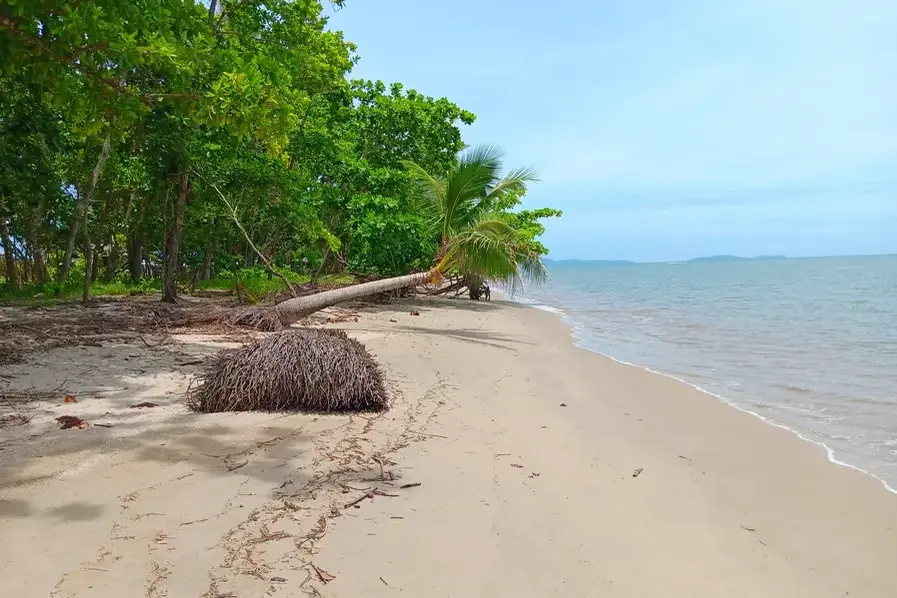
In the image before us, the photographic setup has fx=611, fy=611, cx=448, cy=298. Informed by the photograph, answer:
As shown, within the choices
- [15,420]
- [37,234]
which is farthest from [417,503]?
[37,234]

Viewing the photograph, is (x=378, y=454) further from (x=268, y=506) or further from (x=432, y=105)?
(x=432, y=105)

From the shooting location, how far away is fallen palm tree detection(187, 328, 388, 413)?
4.90m

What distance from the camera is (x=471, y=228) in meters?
14.6

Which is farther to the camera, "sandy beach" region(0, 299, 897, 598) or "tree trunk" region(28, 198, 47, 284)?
"tree trunk" region(28, 198, 47, 284)

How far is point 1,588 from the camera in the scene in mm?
2416

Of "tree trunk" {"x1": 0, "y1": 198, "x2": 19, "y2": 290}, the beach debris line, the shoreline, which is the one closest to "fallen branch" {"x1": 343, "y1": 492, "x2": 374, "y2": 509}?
the beach debris line

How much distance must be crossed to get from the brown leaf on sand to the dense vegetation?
2558 mm

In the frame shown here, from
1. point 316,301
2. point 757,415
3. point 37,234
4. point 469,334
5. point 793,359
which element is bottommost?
point 757,415

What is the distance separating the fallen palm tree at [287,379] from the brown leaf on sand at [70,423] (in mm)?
776

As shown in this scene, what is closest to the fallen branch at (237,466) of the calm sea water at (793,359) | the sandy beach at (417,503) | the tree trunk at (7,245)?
the sandy beach at (417,503)

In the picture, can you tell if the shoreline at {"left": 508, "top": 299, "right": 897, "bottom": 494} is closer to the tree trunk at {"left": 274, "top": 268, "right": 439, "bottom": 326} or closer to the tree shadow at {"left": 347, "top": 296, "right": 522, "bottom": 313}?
the tree trunk at {"left": 274, "top": 268, "right": 439, "bottom": 326}

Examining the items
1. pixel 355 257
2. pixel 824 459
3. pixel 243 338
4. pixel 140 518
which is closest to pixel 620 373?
pixel 824 459

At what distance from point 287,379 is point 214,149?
304 inches

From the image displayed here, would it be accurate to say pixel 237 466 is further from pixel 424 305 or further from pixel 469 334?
pixel 424 305
